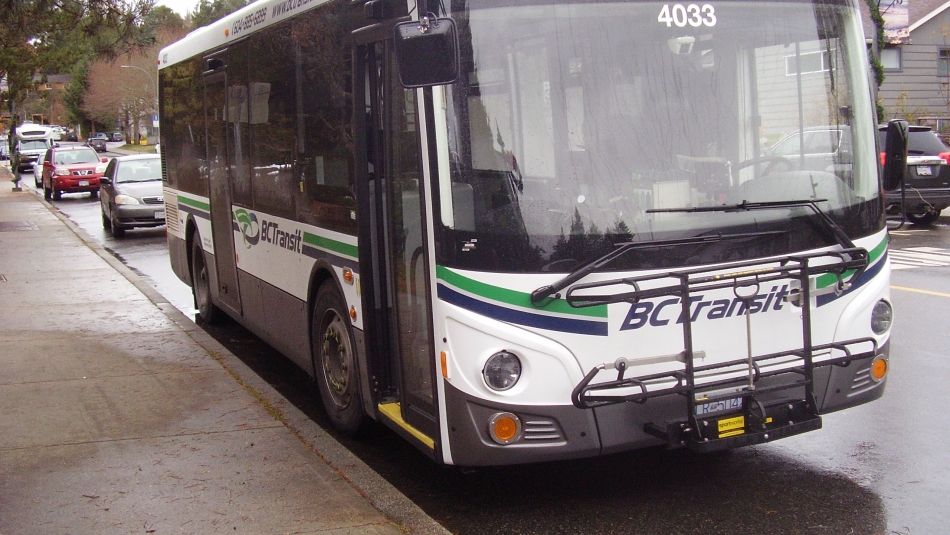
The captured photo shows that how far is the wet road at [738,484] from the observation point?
5266mm

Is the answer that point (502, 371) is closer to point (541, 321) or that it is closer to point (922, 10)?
point (541, 321)

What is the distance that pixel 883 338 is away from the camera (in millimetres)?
5633

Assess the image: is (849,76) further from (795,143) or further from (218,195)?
(218,195)

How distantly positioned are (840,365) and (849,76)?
1.56 metres

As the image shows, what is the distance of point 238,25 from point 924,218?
14.3 m

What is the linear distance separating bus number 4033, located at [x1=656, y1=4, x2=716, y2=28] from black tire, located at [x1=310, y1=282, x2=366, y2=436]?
263cm

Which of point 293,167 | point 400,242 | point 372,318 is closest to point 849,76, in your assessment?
point 400,242

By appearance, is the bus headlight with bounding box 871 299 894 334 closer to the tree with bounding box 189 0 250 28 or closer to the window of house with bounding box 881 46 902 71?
the window of house with bounding box 881 46 902 71

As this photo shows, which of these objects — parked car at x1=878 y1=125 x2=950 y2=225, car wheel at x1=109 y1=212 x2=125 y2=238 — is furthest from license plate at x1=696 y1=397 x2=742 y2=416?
car wheel at x1=109 y1=212 x2=125 y2=238

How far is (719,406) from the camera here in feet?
16.4

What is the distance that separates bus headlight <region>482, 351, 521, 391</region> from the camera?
4.87m

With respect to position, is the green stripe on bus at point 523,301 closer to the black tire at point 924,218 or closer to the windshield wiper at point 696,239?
the windshield wiper at point 696,239

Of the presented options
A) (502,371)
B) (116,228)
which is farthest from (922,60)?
(502,371)

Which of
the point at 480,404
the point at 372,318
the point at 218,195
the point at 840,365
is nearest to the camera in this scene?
the point at 480,404
